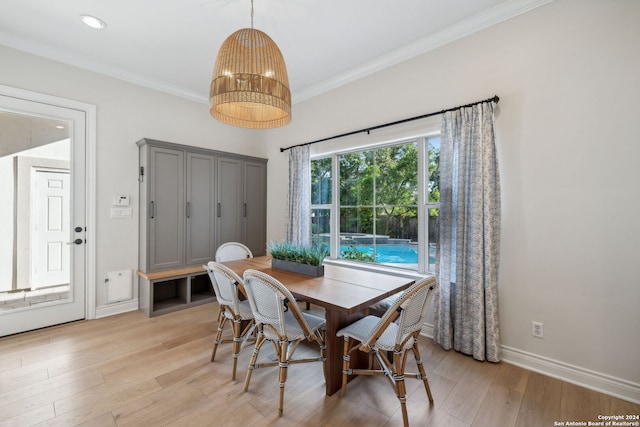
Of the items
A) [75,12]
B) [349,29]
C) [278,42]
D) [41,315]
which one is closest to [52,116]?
[75,12]

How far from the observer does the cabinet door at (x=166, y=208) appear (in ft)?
10.8

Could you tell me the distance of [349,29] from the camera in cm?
258

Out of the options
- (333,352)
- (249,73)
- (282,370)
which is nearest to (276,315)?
(282,370)

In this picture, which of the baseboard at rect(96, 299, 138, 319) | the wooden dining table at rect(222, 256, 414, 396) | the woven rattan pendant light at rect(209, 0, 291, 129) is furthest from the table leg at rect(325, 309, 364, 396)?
the baseboard at rect(96, 299, 138, 319)

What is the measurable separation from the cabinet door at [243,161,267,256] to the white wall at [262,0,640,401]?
117 inches

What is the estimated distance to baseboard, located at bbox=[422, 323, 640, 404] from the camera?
5.95 ft

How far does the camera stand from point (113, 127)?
3299mm

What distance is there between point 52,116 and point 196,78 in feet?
5.23

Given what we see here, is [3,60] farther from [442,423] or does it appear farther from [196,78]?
[442,423]

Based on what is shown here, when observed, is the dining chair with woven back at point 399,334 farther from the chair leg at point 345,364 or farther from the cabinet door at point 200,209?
the cabinet door at point 200,209

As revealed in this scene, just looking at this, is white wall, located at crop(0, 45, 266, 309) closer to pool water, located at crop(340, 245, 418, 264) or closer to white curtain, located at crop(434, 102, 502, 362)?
pool water, located at crop(340, 245, 418, 264)

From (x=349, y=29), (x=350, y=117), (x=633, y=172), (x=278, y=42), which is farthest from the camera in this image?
(x=350, y=117)

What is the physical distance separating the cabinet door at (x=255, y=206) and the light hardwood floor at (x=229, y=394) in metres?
1.99

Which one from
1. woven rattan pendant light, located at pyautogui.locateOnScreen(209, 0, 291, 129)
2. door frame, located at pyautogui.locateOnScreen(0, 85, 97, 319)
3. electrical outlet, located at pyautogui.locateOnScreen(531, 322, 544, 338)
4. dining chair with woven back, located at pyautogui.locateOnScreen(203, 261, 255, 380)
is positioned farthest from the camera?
door frame, located at pyautogui.locateOnScreen(0, 85, 97, 319)
